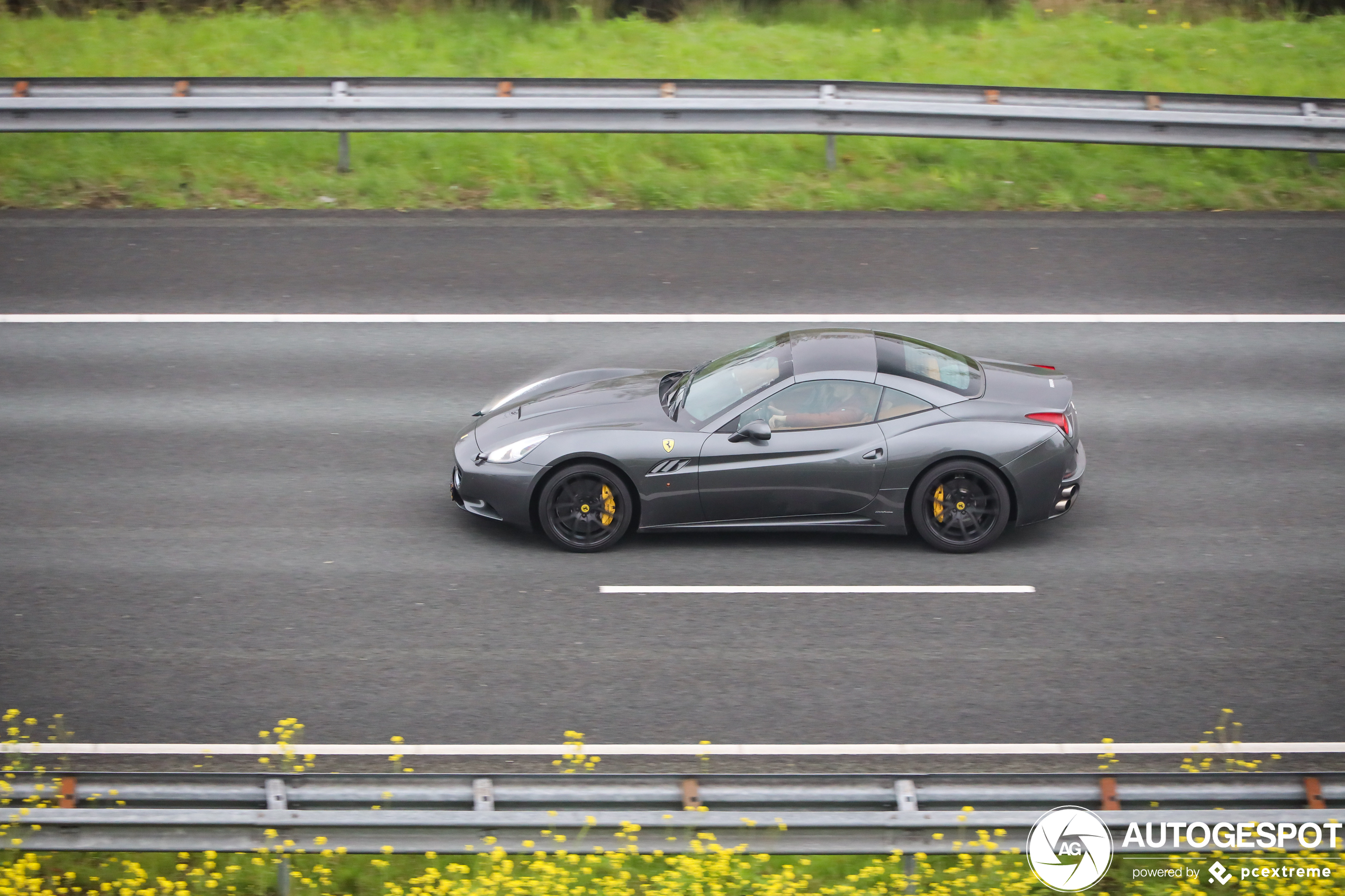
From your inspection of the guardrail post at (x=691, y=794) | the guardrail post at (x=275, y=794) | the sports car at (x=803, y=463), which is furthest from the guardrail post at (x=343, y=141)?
the guardrail post at (x=691, y=794)

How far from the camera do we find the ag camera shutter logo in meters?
5.74

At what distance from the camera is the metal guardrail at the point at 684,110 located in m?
15.2

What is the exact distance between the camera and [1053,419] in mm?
9422

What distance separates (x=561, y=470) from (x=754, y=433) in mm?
1337

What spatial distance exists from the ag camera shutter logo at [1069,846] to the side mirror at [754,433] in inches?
153

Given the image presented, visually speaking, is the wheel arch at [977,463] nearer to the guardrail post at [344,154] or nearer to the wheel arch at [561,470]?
the wheel arch at [561,470]

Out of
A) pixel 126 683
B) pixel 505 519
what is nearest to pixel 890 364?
pixel 505 519

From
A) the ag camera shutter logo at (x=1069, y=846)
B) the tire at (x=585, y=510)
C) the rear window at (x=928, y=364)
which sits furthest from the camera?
the rear window at (x=928, y=364)

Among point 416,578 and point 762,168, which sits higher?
point 762,168

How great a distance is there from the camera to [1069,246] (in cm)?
1416

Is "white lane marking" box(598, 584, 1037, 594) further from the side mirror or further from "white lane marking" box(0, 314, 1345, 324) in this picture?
"white lane marking" box(0, 314, 1345, 324)

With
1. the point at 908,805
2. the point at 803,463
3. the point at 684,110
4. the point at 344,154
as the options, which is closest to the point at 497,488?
the point at 803,463

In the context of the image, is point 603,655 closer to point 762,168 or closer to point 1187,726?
point 1187,726

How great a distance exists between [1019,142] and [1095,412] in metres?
5.80
